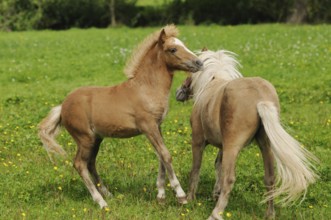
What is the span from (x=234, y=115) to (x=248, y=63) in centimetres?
1194

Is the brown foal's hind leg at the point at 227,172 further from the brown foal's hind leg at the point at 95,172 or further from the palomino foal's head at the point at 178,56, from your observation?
the brown foal's hind leg at the point at 95,172

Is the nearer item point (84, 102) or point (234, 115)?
point (234, 115)

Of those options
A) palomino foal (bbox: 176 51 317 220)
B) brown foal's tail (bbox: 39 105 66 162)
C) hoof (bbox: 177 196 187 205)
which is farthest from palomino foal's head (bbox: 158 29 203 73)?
brown foal's tail (bbox: 39 105 66 162)

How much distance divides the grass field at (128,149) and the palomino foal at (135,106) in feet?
1.54

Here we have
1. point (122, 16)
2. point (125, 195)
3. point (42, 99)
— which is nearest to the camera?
point (125, 195)

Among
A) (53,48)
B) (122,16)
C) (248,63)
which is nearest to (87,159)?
(248,63)

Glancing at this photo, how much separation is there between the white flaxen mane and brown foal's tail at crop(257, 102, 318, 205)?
1.72 meters

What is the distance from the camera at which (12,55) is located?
21.8 metres

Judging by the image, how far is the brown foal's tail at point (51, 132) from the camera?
302 inches

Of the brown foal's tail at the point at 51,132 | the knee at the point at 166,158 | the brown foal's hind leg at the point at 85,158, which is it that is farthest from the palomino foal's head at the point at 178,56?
the brown foal's tail at the point at 51,132

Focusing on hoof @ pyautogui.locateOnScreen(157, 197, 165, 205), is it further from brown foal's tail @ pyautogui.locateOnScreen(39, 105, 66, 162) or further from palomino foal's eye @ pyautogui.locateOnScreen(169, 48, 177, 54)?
palomino foal's eye @ pyautogui.locateOnScreen(169, 48, 177, 54)

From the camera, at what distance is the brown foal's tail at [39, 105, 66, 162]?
7676 millimetres

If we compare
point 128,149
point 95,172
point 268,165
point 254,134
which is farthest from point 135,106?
point 128,149

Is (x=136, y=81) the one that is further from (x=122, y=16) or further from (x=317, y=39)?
(x=122, y=16)
